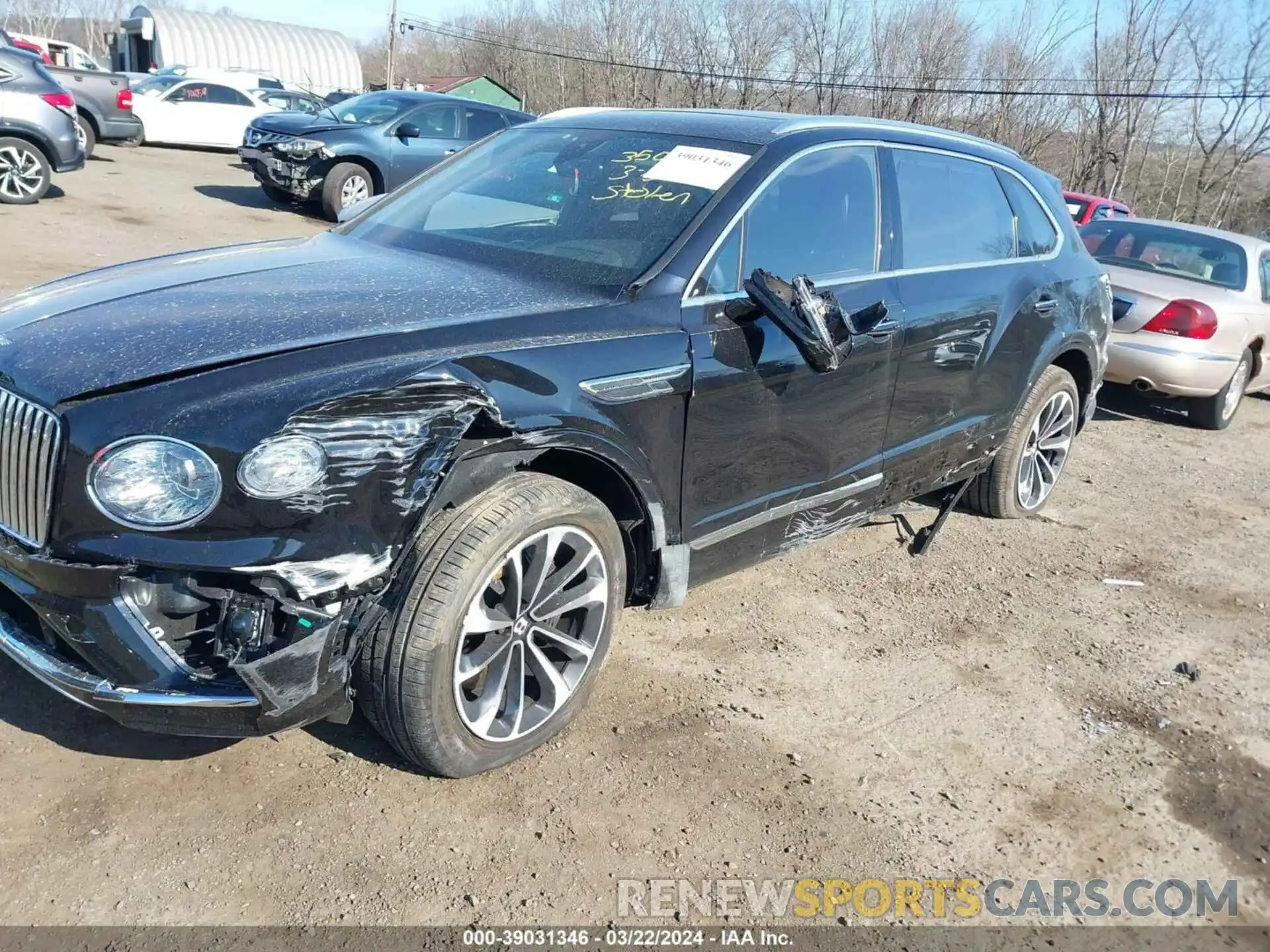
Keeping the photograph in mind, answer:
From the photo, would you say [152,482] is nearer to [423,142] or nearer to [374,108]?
[423,142]

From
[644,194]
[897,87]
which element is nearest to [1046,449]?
[644,194]

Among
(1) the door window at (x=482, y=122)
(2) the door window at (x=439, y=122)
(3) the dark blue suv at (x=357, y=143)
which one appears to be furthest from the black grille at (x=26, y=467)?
(1) the door window at (x=482, y=122)

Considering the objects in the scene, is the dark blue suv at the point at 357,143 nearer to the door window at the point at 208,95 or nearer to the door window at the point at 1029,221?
the door window at the point at 208,95

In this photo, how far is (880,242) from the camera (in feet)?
12.4

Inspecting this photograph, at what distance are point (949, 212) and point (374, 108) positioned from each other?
36.1 ft

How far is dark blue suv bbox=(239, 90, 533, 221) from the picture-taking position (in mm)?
12414

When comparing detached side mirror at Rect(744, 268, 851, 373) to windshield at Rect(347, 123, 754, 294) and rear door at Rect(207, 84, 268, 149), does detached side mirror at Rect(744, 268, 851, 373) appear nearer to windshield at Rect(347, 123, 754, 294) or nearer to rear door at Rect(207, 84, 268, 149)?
windshield at Rect(347, 123, 754, 294)

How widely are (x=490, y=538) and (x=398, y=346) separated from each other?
22.0 inches

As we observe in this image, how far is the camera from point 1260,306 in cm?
763

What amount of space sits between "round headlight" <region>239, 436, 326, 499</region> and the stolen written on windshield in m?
1.64

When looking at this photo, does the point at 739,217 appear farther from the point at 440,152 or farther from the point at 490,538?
the point at 440,152

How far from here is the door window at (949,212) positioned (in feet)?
13.0

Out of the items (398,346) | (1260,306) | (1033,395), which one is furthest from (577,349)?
(1260,306)

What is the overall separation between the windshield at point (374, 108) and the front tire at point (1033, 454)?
1039cm
